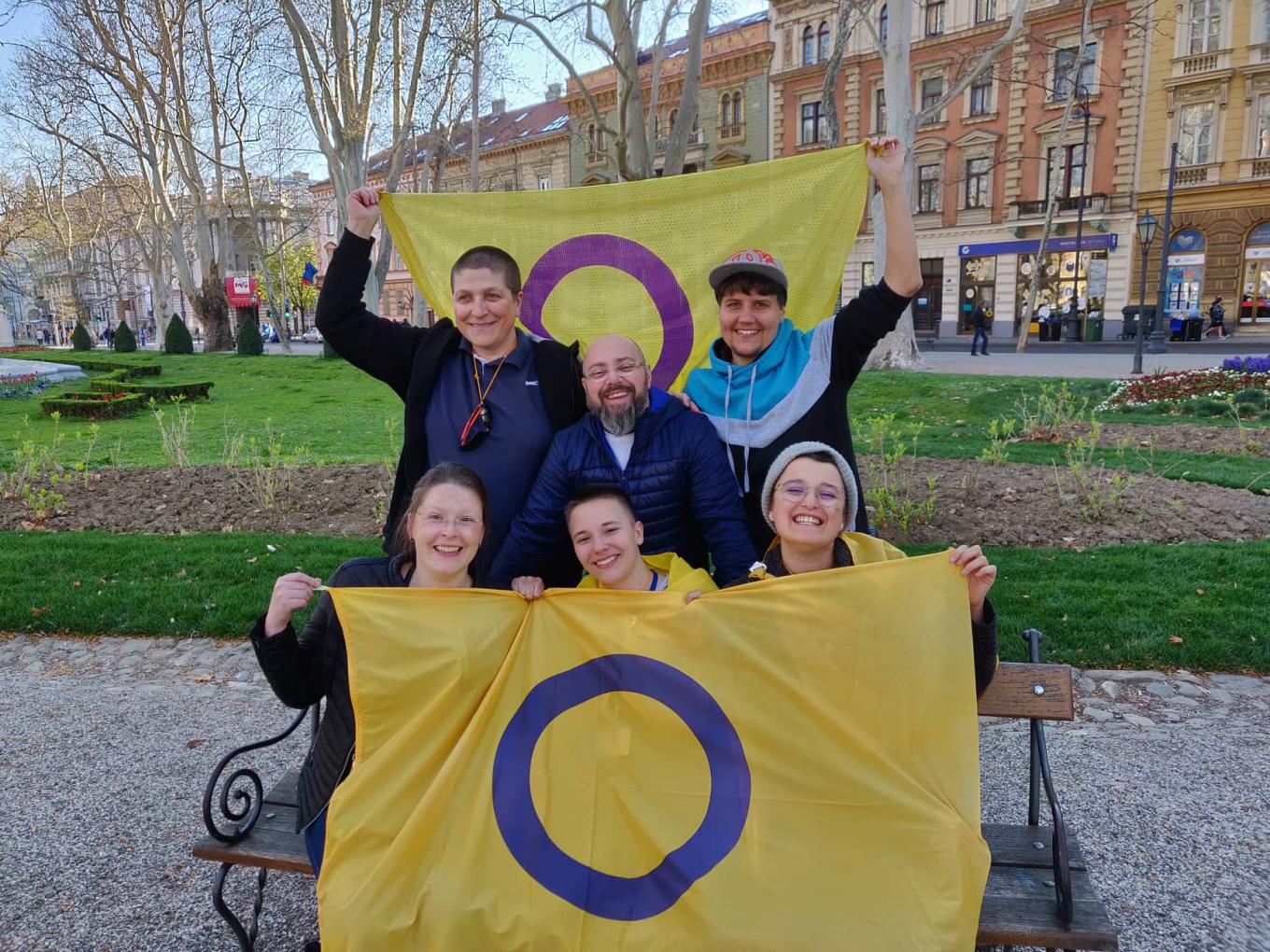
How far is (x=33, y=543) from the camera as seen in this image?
7547 mm

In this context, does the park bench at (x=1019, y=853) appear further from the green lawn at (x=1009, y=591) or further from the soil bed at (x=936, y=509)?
the soil bed at (x=936, y=509)

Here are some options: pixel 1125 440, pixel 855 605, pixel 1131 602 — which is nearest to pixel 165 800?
pixel 855 605

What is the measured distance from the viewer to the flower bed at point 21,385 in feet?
67.9

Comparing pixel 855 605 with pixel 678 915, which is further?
pixel 855 605

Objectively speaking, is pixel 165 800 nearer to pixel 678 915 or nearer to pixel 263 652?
pixel 263 652

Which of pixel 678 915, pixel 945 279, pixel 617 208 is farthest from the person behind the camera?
pixel 945 279

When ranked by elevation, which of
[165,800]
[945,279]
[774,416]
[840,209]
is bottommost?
[165,800]

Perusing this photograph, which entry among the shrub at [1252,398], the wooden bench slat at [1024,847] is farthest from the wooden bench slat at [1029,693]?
the shrub at [1252,398]

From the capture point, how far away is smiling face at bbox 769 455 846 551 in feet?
8.78

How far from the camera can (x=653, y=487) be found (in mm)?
2936

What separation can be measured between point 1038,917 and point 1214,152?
39.4 meters

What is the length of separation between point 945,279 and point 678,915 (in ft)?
134

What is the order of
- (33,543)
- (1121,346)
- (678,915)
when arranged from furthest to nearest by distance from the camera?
(1121,346), (33,543), (678,915)

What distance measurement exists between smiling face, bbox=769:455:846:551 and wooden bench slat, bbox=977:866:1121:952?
3.76 ft
